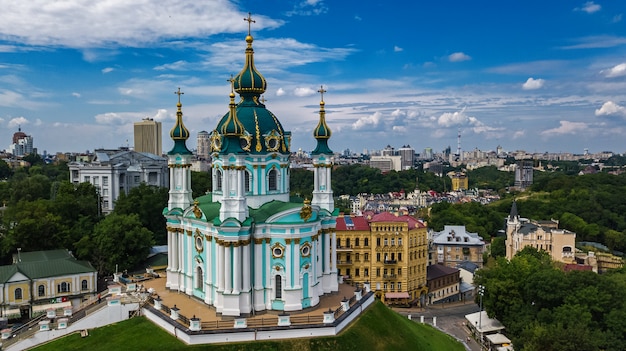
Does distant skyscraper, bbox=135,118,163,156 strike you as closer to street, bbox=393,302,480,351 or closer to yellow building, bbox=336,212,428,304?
yellow building, bbox=336,212,428,304

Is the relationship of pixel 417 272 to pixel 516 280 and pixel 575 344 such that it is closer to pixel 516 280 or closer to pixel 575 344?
pixel 516 280

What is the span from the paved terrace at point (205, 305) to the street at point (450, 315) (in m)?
8.60

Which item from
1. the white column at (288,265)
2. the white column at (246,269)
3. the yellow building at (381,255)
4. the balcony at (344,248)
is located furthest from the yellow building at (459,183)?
the white column at (246,269)

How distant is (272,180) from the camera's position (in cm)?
2531

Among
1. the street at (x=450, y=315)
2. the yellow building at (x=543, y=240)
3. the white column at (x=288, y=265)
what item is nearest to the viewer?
the white column at (x=288, y=265)

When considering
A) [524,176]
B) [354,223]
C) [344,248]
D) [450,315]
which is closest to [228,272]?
[344,248]

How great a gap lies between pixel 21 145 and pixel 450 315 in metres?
164

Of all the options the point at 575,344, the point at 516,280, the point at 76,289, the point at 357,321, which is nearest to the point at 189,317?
the point at 357,321

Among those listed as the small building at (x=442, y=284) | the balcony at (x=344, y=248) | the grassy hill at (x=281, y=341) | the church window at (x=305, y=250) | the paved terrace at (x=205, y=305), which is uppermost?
the church window at (x=305, y=250)

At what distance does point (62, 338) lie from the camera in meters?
22.3

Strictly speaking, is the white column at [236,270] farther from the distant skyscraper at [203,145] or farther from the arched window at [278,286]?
the distant skyscraper at [203,145]

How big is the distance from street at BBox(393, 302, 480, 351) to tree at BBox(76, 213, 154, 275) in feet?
62.1

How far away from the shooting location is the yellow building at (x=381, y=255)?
1480 inches

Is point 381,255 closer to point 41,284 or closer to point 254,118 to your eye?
point 254,118
